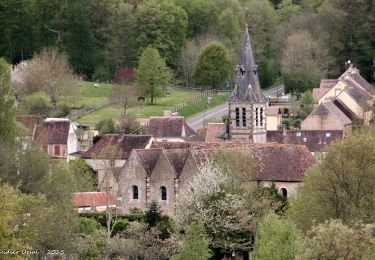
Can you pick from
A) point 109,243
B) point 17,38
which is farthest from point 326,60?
point 109,243

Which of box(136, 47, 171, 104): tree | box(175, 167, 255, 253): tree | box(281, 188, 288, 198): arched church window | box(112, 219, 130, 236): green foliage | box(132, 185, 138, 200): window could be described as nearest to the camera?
box(175, 167, 255, 253): tree

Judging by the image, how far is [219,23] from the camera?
134 m

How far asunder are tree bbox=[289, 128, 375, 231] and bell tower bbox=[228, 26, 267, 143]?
2170cm

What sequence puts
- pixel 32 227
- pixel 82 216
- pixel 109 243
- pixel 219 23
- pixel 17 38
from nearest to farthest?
pixel 32 227 < pixel 109 243 < pixel 82 216 < pixel 17 38 < pixel 219 23

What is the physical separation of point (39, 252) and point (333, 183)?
38.7 ft

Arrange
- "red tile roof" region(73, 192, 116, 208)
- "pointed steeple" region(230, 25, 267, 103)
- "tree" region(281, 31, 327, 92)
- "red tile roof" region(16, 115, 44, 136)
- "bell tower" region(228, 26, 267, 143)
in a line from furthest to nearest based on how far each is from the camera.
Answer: "tree" region(281, 31, 327, 92) < "red tile roof" region(16, 115, 44, 136) < "pointed steeple" region(230, 25, 267, 103) < "bell tower" region(228, 26, 267, 143) < "red tile roof" region(73, 192, 116, 208)

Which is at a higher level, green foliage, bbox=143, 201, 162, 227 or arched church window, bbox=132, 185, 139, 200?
arched church window, bbox=132, 185, 139, 200

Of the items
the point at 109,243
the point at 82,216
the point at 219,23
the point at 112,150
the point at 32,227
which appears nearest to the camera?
the point at 32,227

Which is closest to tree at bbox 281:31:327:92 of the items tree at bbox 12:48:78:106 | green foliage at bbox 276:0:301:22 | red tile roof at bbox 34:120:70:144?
green foliage at bbox 276:0:301:22

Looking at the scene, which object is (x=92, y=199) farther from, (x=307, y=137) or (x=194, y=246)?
(x=307, y=137)

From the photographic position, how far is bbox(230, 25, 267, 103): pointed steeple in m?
83.4

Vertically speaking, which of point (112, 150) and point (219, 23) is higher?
point (219, 23)

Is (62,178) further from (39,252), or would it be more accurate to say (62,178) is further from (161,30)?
(161,30)

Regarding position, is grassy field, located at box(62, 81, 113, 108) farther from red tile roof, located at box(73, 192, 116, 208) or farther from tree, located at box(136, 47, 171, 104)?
red tile roof, located at box(73, 192, 116, 208)
